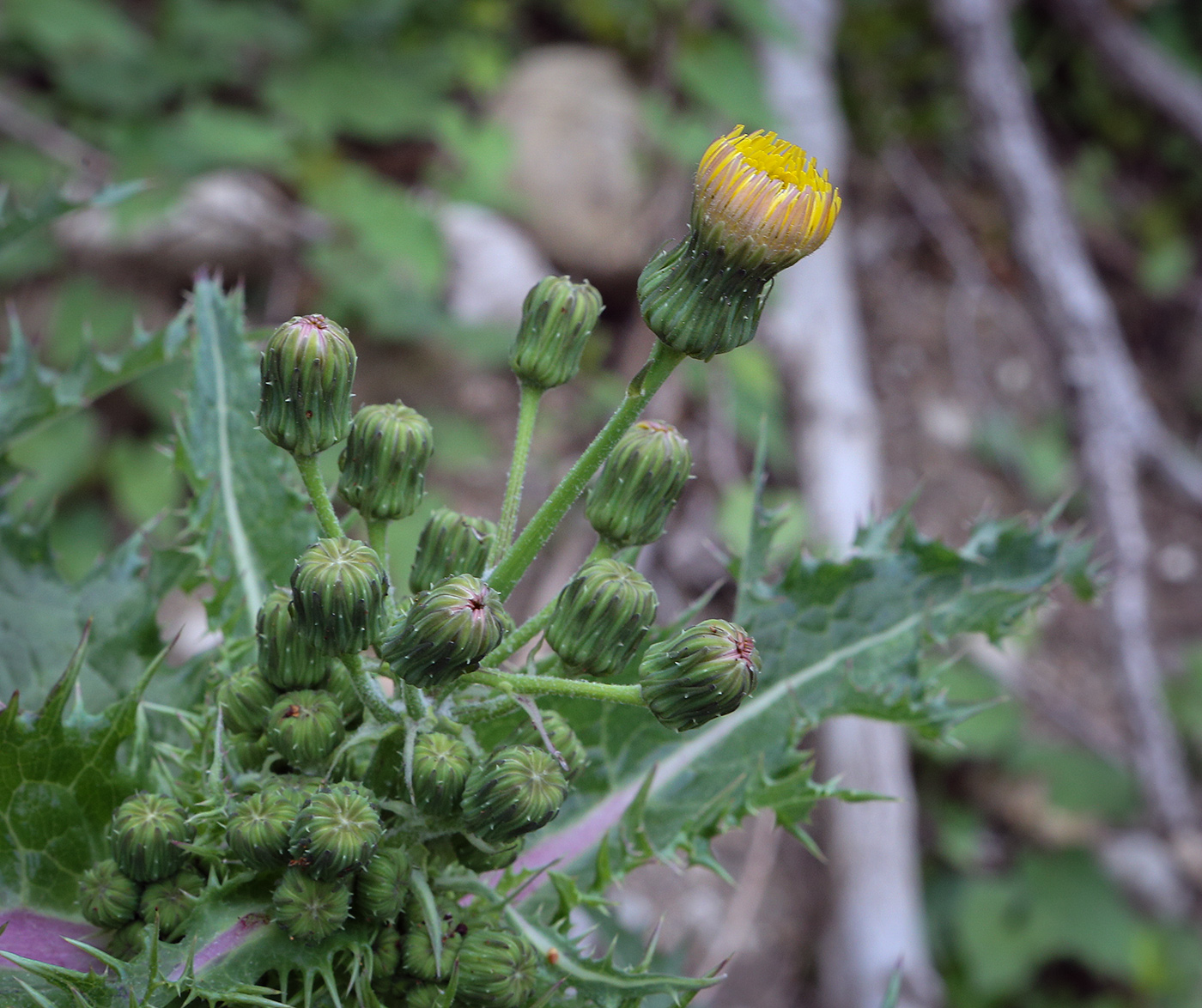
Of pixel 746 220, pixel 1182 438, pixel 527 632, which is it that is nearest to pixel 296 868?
pixel 527 632

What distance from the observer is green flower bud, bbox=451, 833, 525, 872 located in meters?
1.84

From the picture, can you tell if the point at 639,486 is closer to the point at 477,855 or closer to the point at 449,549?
the point at 449,549

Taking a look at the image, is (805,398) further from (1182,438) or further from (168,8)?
(168,8)

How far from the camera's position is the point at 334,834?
1565mm

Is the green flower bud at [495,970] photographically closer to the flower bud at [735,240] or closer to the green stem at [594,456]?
the green stem at [594,456]

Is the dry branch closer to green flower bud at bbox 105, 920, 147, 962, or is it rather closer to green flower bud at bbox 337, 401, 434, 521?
green flower bud at bbox 337, 401, 434, 521

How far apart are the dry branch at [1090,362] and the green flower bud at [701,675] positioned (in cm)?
412

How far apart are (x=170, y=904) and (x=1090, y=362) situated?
5.37 m

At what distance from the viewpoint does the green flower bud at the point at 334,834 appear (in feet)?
5.14

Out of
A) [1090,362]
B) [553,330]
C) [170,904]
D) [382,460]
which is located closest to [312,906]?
[170,904]

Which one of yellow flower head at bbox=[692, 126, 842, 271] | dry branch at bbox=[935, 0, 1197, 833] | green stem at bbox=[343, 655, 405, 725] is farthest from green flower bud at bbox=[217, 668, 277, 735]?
dry branch at bbox=[935, 0, 1197, 833]

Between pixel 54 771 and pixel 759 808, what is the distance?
1327mm

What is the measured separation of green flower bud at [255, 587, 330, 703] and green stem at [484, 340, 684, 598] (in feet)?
1.06

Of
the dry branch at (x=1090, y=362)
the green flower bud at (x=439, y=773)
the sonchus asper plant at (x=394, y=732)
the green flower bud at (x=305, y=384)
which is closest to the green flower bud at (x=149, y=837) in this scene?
the sonchus asper plant at (x=394, y=732)
